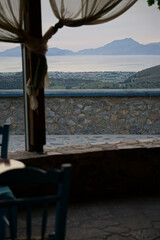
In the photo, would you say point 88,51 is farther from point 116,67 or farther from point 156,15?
point 156,15

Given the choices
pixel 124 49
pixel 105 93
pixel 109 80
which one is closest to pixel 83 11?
pixel 105 93

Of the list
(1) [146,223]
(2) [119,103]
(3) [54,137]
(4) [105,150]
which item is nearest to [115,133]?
(2) [119,103]

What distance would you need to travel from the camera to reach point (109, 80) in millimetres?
8469

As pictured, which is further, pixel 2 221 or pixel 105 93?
pixel 105 93

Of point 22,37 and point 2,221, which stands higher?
point 22,37

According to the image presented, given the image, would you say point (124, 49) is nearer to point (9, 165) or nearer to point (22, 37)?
point (22, 37)

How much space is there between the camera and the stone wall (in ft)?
25.0

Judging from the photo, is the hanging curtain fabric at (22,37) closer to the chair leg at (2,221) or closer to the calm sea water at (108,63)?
the chair leg at (2,221)

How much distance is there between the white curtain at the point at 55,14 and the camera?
3547mm

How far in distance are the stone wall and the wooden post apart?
12.2 feet

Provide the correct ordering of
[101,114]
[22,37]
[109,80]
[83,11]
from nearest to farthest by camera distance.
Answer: [22,37], [83,11], [101,114], [109,80]

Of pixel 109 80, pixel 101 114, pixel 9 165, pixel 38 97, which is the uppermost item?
pixel 109 80

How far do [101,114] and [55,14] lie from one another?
4.14m

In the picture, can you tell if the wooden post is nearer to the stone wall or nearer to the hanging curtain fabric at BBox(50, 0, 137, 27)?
the hanging curtain fabric at BBox(50, 0, 137, 27)
